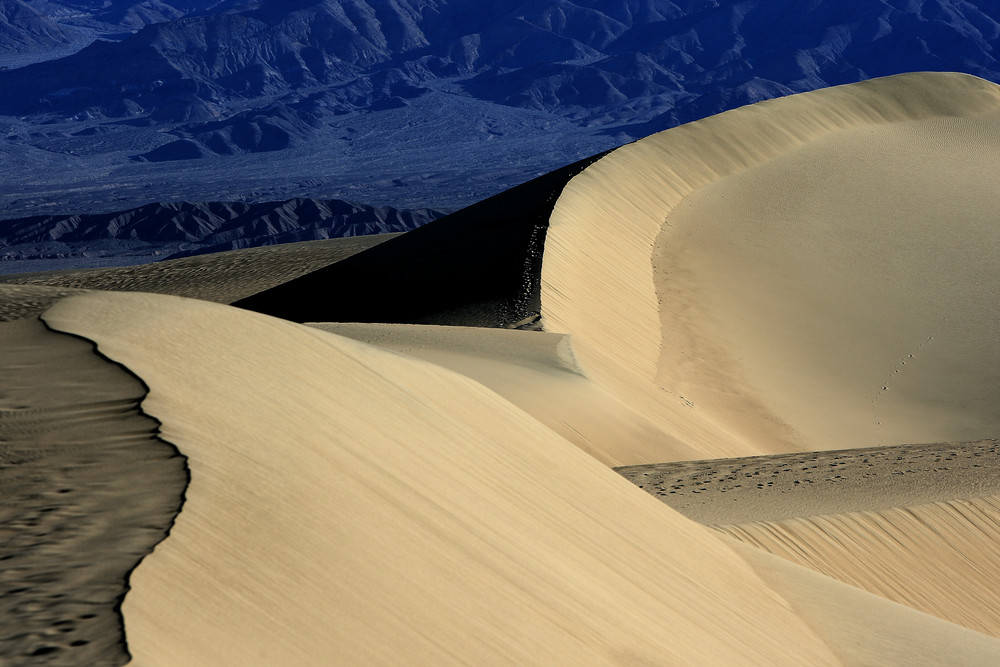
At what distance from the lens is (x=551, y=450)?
6.99 meters

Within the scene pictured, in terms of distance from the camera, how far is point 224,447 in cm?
451

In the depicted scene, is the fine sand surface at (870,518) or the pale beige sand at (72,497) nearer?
the pale beige sand at (72,497)

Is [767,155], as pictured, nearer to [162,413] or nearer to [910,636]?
[910,636]

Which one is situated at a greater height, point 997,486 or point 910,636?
point 910,636

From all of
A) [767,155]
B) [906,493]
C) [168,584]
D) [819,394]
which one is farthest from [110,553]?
[767,155]

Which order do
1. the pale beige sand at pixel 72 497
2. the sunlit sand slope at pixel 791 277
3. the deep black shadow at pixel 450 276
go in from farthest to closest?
the deep black shadow at pixel 450 276, the sunlit sand slope at pixel 791 277, the pale beige sand at pixel 72 497

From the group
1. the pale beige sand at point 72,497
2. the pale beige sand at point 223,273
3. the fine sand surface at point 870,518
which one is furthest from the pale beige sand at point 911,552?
the pale beige sand at point 223,273

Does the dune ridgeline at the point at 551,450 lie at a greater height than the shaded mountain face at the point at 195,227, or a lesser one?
greater

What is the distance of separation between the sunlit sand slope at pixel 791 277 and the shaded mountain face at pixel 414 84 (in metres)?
67.2

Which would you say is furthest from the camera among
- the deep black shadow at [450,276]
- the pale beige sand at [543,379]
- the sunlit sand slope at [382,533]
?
the deep black shadow at [450,276]

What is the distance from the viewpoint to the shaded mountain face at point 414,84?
116938 millimetres

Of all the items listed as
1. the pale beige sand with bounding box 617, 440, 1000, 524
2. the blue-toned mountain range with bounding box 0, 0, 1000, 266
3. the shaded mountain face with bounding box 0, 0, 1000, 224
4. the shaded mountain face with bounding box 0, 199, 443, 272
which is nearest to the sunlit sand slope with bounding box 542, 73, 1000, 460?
the pale beige sand with bounding box 617, 440, 1000, 524

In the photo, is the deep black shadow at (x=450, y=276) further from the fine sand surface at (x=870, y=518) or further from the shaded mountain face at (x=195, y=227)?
the shaded mountain face at (x=195, y=227)

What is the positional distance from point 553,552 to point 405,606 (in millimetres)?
1419
